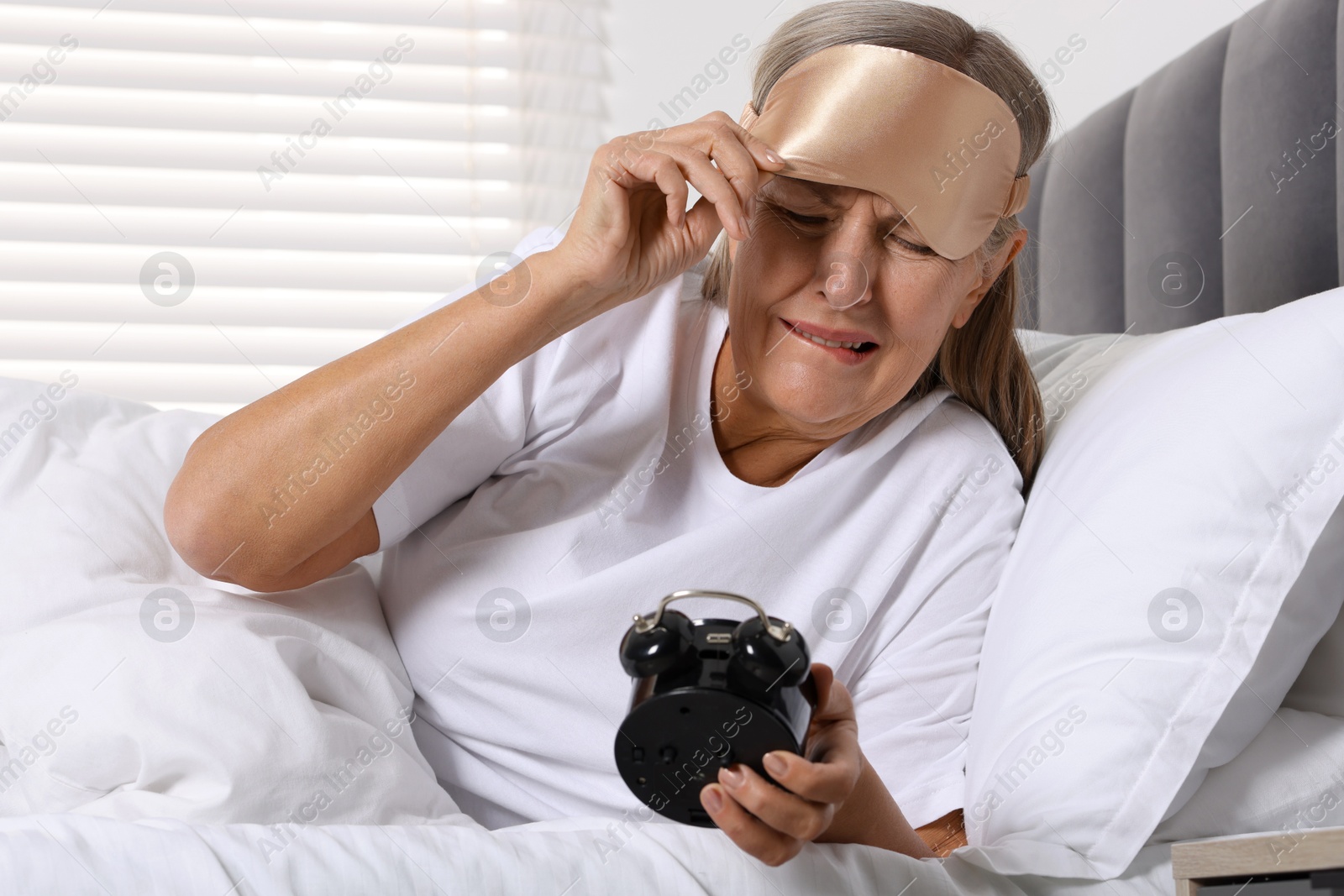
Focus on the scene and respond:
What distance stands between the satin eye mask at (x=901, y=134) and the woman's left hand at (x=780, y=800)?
0.49 m

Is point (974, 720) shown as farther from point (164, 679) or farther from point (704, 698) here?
point (164, 679)

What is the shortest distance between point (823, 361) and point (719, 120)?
8.9 inches

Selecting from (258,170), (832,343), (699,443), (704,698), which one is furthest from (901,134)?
(258,170)

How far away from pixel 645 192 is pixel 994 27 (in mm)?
1085

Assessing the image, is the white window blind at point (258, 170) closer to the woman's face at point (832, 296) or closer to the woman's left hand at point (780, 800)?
the woman's face at point (832, 296)

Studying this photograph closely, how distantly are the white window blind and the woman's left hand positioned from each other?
1.97 meters

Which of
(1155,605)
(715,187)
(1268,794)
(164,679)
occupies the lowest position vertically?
(1268,794)

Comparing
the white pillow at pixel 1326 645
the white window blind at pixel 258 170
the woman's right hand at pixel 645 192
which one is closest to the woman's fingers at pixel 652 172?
the woman's right hand at pixel 645 192

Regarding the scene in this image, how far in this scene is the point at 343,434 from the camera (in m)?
0.84

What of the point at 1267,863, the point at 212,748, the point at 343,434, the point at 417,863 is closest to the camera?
the point at 1267,863

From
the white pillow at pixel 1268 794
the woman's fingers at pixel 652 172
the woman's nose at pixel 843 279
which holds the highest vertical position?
the woman's fingers at pixel 652 172

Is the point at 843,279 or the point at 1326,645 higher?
the point at 843,279

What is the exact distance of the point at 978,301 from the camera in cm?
109

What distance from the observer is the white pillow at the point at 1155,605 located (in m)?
0.74
